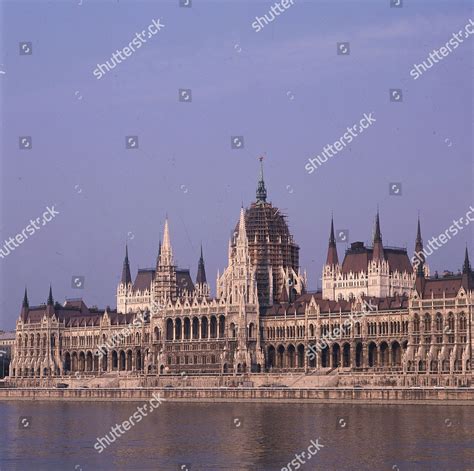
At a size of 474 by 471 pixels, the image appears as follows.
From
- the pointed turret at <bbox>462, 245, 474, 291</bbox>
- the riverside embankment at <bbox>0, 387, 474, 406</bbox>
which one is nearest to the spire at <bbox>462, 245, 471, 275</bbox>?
the pointed turret at <bbox>462, 245, 474, 291</bbox>

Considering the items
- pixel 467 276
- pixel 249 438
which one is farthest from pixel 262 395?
pixel 249 438

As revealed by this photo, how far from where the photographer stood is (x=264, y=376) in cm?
18050

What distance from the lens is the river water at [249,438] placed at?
3757 inches

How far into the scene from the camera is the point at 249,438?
111750 millimetres

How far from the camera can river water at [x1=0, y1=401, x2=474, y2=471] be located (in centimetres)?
9544

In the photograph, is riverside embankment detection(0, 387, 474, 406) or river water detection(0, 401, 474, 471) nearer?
river water detection(0, 401, 474, 471)

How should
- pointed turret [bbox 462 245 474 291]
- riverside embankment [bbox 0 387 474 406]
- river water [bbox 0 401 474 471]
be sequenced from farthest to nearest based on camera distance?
pointed turret [bbox 462 245 474 291], riverside embankment [bbox 0 387 474 406], river water [bbox 0 401 474 471]

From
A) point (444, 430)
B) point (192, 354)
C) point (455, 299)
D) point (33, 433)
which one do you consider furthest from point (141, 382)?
point (444, 430)

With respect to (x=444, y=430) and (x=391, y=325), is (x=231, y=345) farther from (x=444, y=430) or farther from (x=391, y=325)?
(x=444, y=430)

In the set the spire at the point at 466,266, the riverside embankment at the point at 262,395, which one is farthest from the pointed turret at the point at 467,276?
the riverside embankment at the point at 262,395

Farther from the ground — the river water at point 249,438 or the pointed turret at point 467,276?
the pointed turret at point 467,276

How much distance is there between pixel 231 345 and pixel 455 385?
43640mm

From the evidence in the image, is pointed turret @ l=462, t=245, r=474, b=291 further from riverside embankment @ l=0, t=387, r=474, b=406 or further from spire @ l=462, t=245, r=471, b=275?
riverside embankment @ l=0, t=387, r=474, b=406

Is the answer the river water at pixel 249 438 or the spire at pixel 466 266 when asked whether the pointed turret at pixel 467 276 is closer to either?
the spire at pixel 466 266
